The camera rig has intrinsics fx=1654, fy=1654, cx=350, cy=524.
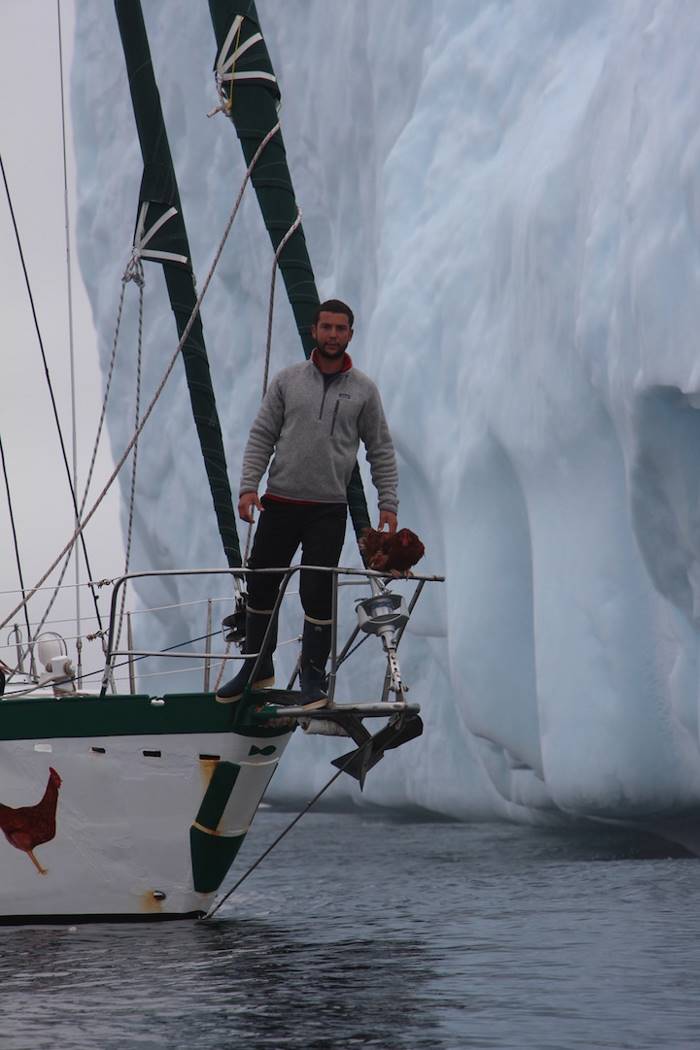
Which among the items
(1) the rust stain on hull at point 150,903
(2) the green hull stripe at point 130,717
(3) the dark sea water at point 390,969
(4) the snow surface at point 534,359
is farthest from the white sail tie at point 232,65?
(3) the dark sea water at point 390,969

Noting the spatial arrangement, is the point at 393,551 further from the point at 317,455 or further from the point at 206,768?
the point at 206,768

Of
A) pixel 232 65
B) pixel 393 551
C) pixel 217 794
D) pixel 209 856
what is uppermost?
pixel 232 65

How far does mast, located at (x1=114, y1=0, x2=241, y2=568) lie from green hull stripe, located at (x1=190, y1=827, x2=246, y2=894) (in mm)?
2293

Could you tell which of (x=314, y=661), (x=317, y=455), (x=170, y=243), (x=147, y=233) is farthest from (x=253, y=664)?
(x=147, y=233)

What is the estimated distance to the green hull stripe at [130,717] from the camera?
9.78m

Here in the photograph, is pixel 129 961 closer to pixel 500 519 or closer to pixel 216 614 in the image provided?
pixel 500 519

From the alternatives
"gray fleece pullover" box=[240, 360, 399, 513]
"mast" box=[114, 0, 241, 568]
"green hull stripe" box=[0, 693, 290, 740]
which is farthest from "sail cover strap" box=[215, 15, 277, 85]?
"green hull stripe" box=[0, 693, 290, 740]

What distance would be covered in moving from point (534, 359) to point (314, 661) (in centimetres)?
606

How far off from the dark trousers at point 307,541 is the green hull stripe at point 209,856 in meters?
2.18

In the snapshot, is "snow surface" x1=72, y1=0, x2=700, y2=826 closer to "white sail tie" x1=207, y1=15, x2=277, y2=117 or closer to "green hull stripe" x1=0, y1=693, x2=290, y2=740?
"white sail tie" x1=207, y1=15, x2=277, y2=117

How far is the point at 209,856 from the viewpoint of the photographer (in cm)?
1013

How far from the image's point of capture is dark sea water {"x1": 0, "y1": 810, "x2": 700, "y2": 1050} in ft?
20.9

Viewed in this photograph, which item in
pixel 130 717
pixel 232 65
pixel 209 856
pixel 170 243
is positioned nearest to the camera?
pixel 130 717

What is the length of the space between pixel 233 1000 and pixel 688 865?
8.20m
